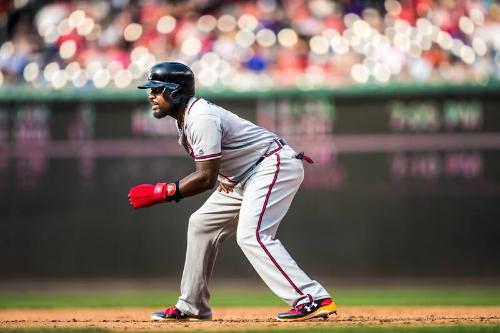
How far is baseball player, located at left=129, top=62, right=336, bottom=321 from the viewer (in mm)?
5504

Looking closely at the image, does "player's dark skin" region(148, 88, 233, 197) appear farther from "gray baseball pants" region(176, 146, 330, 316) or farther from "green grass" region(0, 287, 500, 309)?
"green grass" region(0, 287, 500, 309)

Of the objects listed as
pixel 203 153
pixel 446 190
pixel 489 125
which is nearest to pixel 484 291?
pixel 446 190

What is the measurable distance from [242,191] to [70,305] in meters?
3.76

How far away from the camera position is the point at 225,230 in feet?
20.0

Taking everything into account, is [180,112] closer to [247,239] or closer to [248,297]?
[247,239]

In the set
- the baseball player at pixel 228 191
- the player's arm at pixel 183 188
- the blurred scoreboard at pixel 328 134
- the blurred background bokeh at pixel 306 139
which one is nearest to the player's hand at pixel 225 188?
the baseball player at pixel 228 191

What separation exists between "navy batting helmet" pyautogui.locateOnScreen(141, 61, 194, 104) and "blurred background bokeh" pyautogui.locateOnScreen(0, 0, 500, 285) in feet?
17.6

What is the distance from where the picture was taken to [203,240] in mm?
6020

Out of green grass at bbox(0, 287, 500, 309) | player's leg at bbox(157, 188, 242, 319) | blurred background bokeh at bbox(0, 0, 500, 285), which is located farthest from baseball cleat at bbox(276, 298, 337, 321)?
blurred background bokeh at bbox(0, 0, 500, 285)

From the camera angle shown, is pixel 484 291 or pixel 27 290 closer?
pixel 484 291

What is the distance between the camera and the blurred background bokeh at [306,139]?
10.9 m

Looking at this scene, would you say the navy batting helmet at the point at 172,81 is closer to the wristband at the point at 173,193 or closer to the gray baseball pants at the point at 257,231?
the wristband at the point at 173,193

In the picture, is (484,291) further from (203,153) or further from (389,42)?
(203,153)

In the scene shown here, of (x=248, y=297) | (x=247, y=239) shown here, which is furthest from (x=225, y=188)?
(x=248, y=297)
